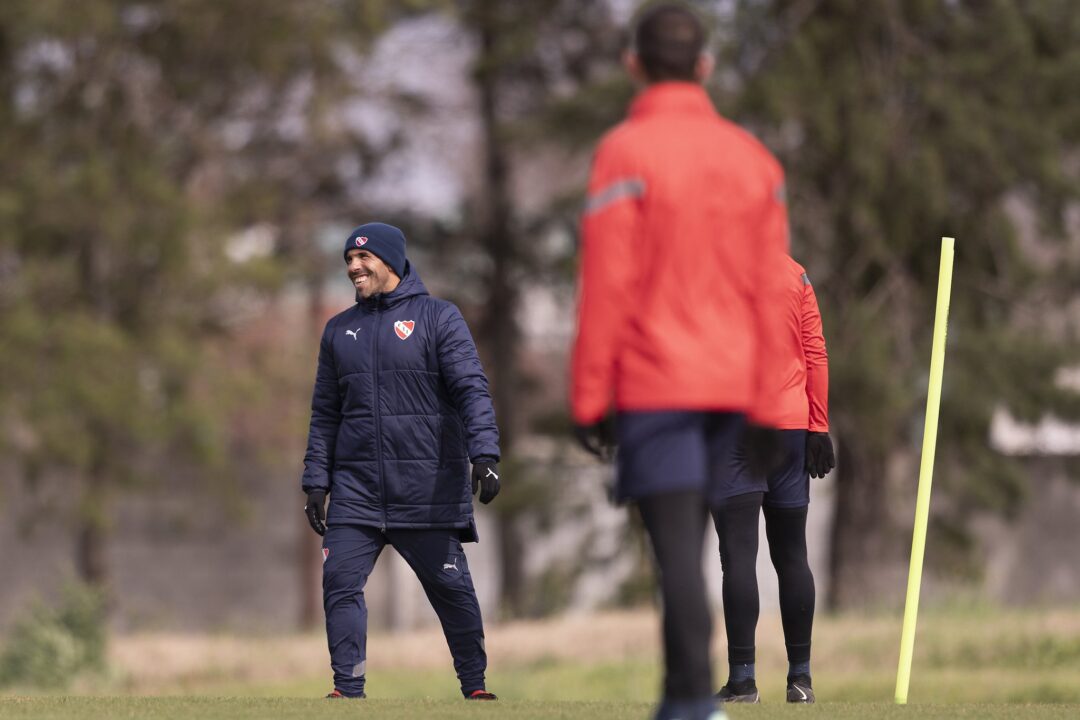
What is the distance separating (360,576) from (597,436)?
232cm

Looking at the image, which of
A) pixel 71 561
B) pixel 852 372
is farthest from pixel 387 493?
pixel 71 561

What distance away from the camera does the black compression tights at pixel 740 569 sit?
670cm

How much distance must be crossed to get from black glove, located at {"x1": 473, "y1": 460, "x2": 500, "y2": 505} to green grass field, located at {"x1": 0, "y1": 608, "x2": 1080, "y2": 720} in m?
2.92

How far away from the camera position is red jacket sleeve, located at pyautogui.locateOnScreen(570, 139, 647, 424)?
4395 mm

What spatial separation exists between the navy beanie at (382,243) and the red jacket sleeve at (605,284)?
2.44 metres

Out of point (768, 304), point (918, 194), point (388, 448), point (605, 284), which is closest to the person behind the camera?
point (605, 284)

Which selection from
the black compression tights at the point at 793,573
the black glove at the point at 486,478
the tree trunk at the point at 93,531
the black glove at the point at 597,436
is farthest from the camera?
the tree trunk at the point at 93,531

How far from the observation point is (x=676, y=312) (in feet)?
14.6

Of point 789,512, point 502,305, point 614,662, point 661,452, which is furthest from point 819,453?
point 502,305

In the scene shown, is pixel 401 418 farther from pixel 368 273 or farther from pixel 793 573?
pixel 793 573

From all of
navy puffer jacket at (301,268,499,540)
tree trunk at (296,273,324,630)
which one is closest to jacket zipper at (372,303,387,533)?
navy puffer jacket at (301,268,499,540)

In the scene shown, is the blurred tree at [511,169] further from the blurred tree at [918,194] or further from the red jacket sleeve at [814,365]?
the red jacket sleeve at [814,365]

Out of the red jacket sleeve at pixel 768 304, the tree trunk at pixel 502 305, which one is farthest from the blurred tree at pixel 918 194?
the red jacket sleeve at pixel 768 304

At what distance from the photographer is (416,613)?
22453 millimetres
